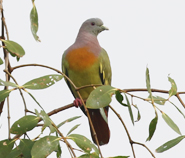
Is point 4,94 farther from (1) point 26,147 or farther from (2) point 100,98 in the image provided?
(2) point 100,98

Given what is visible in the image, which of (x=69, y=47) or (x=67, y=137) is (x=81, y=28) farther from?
(x=67, y=137)

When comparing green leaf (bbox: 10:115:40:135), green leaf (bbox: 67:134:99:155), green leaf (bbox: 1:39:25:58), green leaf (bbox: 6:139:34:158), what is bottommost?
green leaf (bbox: 6:139:34:158)

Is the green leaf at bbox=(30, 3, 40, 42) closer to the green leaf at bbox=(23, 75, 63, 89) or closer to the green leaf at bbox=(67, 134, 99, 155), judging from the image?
the green leaf at bbox=(23, 75, 63, 89)

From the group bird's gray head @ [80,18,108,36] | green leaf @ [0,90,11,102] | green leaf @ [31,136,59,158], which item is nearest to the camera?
green leaf @ [31,136,59,158]

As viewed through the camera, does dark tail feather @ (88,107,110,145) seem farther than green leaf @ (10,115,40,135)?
Yes

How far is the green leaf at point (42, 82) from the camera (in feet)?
4.85

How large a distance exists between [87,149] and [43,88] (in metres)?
0.32

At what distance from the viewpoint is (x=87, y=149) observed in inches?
54.4

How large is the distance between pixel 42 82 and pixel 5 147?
1.00 ft

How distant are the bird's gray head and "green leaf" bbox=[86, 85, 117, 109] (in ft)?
6.62

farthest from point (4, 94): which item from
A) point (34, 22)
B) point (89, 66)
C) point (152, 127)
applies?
point (89, 66)

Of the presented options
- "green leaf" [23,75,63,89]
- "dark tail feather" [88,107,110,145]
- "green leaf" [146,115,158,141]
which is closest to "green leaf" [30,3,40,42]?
"green leaf" [23,75,63,89]

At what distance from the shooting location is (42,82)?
1.51 m

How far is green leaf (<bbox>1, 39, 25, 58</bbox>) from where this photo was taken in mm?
1594
